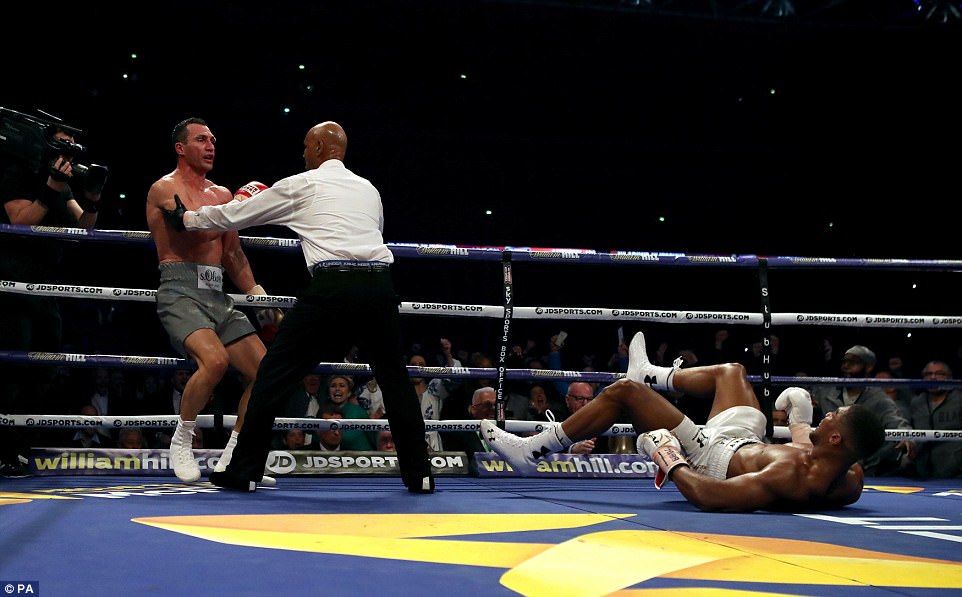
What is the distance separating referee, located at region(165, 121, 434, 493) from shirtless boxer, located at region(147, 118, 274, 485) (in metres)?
0.25

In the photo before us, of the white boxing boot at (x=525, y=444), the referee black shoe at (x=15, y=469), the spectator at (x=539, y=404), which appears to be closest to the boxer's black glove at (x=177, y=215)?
the referee black shoe at (x=15, y=469)

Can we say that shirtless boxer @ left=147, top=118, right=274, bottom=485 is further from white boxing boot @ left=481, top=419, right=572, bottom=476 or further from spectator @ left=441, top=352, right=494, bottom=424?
spectator @ left=441, top=352, right=494, bottom=424

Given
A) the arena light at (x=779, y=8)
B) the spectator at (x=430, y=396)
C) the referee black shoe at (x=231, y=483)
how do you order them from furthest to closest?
the arena light at (x=779, y=8) < the spectator at (x=430, y=396) < the referee black shoe at (x=231, y=483)

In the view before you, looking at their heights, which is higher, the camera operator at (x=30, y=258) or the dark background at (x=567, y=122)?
the dark background at (x=567, y=122)

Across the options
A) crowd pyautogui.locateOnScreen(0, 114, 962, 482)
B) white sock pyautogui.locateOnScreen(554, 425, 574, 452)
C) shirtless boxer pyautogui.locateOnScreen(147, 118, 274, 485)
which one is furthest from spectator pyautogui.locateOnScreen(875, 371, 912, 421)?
shirtless boxer pyautogui.locateOnScreen(147, 118, 274, 485)

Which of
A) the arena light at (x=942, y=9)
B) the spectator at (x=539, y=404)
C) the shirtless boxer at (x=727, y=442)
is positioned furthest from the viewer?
the arena light at (x=942, y=9)

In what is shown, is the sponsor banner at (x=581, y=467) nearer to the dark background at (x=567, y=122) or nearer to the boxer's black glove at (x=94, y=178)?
the boxer's black glove at (x=94, y=178)

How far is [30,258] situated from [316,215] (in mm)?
1514

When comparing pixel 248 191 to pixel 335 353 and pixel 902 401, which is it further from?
pixel 902 401

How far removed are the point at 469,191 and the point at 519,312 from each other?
22.8 feet

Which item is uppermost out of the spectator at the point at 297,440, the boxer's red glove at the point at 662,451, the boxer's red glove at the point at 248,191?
the boxer's red glove at the point at 248,191

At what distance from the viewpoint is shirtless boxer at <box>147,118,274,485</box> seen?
3506 millimetres

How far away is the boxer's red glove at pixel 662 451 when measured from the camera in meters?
2.97

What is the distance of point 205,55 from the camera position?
10016mm
